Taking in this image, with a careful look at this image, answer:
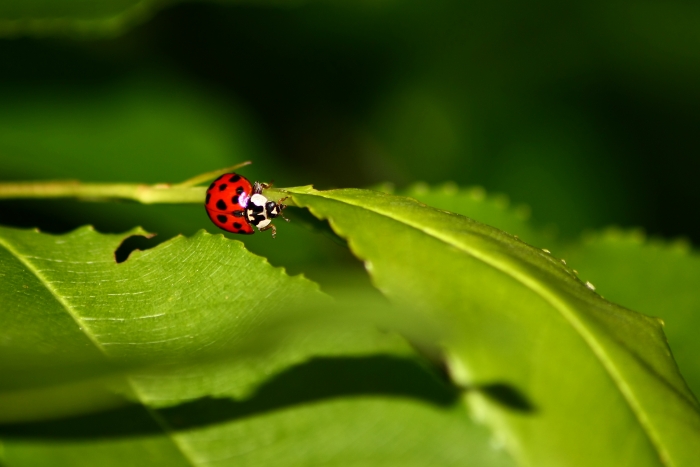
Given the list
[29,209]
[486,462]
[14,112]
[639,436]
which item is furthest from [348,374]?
[14,112]

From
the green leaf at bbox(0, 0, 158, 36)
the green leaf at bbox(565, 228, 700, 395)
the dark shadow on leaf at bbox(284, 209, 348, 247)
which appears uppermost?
the green leaf at bbox(0, 0, 158, 36)

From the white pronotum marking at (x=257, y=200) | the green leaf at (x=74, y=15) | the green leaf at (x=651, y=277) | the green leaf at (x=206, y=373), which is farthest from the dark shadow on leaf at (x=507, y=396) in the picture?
the green leaf at (x=74, y=15)

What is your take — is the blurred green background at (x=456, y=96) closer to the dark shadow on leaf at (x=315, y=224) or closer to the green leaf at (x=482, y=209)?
the green leaf at (x=482, y=209)

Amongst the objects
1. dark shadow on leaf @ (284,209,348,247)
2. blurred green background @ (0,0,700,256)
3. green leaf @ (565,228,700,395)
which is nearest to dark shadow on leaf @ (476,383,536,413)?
dark shadow on leaf @ (284,209,348,247)

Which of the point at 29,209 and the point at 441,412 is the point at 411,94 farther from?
the point at 441,412

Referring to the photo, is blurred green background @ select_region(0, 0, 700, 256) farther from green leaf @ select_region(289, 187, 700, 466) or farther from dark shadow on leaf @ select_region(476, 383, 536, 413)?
green leaf @ select_region(289, 187, 700, 466)

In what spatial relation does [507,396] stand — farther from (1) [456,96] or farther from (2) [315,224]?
(1) [456,96]
